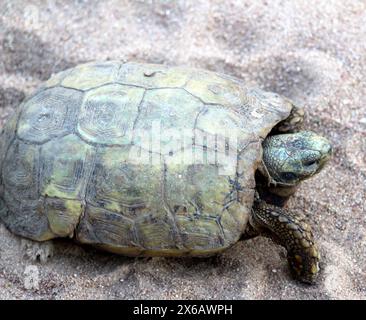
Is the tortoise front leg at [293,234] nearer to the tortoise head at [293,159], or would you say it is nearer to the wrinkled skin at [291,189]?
the wrinkled skin at [291,189]

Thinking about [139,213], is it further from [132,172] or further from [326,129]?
[326,129]

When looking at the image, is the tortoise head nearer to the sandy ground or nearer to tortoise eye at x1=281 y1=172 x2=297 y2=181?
tortoise eye at x1=281 y1=172 x2=297 y2=181

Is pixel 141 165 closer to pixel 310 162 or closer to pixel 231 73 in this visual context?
pixel 310 162

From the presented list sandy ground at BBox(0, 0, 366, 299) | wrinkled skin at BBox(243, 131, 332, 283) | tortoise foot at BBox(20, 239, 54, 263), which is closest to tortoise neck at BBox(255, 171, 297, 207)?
wrinkled skin at BBox(243, 131, 332, 283)

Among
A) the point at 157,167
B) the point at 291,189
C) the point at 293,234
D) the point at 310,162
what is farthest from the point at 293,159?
the point at 157,167

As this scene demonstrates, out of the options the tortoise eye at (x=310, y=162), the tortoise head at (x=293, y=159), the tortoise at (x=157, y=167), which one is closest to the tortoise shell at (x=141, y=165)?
the tortoise at (x=157, y=167)

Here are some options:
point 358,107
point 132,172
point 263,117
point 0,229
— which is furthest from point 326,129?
point 0,229
